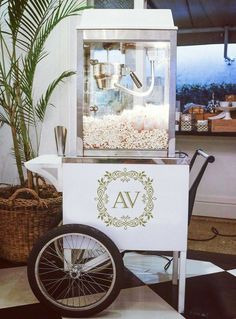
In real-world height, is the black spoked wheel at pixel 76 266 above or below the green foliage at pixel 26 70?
below

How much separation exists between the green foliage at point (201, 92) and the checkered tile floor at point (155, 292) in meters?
2.31

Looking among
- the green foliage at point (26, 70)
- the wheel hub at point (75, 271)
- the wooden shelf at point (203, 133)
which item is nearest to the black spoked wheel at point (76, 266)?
the wheel hub at point (75, 271)

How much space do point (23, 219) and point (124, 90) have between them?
110 cm

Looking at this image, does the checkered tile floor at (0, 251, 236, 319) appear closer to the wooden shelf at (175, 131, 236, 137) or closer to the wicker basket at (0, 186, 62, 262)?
the wicker basket at (0, 186, 62, 262)

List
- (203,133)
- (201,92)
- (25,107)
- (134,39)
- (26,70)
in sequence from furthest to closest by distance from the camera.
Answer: (201,92) < (203,133) < (25,107) < (26,70) < (134,39)

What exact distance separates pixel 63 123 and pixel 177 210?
4.29 ft

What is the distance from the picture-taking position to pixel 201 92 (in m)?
4.70

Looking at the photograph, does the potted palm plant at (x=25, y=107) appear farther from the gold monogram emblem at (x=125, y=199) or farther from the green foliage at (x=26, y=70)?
the gold monogram emblem at (x=125, y=199)

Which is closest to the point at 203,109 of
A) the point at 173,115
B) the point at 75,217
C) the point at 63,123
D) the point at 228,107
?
the point at 228,107

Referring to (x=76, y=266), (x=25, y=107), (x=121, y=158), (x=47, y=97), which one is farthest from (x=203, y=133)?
(x=76, y=266)

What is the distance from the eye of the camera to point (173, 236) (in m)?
1.96

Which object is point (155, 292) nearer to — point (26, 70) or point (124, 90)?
point (124, 90)

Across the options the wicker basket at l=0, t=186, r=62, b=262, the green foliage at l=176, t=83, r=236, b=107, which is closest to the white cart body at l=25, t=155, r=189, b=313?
the wicker basket at l=0, t=186, r=62, b=262

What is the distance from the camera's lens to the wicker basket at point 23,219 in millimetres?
2547
